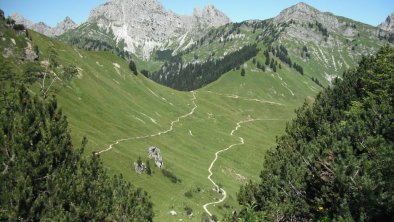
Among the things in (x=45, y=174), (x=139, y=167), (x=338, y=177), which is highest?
(x=338, y=177)

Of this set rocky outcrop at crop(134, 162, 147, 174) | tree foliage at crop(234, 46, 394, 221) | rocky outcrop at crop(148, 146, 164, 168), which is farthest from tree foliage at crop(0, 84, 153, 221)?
rocky outcrop at crop(148, 146, 164, 168)

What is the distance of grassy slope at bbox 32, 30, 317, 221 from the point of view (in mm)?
72688

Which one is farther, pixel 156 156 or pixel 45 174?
pixel 156 156

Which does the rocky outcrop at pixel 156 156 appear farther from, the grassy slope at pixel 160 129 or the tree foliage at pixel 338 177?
the tree foliage at pixel 338 177

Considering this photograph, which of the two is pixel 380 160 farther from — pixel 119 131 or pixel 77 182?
pixel 119 131

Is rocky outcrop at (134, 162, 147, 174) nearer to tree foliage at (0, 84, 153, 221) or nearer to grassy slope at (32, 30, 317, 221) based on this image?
grassy slope at (32, 30, 317, 221)

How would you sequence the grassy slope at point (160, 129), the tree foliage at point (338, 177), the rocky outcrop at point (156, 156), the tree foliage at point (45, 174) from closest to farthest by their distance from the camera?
the tree foliage at point (45, 174)
the tree foliage at point (338, 177)
the grassy slope at point (160, 129)
the rocky outcrop at point (156, 156)

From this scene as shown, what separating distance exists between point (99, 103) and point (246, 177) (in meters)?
47.4

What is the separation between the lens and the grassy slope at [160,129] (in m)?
72.7

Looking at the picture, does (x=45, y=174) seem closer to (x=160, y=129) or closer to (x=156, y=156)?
(x=156, y=156)

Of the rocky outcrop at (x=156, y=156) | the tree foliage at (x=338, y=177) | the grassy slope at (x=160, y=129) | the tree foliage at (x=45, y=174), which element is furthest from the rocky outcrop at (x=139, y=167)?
the tree foliage at (x=45, y=174)

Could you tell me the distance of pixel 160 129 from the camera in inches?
4766

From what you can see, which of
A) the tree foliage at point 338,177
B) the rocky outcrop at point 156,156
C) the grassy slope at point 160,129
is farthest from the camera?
the rocky outcrop at point 156,156

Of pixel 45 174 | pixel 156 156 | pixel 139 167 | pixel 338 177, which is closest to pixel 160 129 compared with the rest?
pixel 156 156
